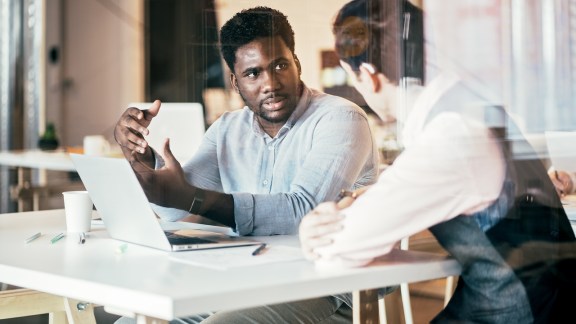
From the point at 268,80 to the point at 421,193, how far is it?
474 mm

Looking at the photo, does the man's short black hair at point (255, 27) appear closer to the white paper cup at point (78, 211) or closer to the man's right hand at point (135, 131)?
the man's right hand at point (135, 131)

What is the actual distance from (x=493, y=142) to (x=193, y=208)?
0.60m

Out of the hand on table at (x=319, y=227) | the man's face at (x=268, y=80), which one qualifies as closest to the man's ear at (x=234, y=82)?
the man's face at (x=268, y=80)

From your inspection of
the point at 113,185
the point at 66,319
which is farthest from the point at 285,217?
the point at 66,319

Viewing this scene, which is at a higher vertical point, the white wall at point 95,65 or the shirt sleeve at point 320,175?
the white wall at point 95,65

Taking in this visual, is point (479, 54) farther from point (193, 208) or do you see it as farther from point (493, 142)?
point (193, 208)

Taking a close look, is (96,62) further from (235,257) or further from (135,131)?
(235,257)

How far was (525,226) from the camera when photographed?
1.41 metres

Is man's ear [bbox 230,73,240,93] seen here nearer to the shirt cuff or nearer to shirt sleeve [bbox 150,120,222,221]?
shirt sleeve [bbox 150,120,222,221]

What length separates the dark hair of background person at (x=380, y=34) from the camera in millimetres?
1534

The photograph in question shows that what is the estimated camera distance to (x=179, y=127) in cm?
182

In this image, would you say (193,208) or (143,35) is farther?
(143,35)

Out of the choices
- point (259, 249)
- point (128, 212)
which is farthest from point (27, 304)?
point (259, 249)

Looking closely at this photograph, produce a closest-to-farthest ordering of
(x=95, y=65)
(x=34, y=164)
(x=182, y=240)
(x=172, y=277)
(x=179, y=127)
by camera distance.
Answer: (x=172, y=277) → (x=182, y=240) → (x=179, y=127) → (x=34, y=164) → (x=95, y=65)
